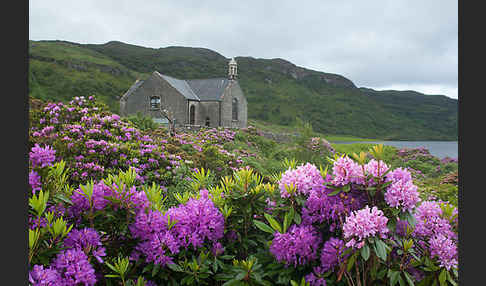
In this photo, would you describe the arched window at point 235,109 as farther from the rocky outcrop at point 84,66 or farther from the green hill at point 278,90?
the rocky outcrop at point 84,66

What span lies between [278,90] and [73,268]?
12487 centimetres

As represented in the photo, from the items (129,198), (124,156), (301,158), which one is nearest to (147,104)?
(301,158)

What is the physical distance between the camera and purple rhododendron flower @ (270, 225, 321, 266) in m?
1.75

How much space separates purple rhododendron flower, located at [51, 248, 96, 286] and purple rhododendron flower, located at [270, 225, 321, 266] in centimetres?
101

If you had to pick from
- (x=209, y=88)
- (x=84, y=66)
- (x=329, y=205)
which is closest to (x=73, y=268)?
(x=329, y=205)

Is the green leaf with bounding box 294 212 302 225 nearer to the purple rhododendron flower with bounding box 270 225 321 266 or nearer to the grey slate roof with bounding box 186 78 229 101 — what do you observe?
the purple rhododendron flower with bounding box 270 225 321 266

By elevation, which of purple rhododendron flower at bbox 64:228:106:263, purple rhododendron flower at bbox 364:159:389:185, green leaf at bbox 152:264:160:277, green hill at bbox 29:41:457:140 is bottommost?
green leaf at bbox 152:264:160:277

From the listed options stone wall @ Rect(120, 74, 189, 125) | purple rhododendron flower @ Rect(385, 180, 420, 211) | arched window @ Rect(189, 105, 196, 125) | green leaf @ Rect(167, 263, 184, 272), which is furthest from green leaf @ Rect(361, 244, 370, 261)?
arched window @ Rect(189, 105, 196, 125)

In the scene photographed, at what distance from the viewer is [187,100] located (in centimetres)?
3122

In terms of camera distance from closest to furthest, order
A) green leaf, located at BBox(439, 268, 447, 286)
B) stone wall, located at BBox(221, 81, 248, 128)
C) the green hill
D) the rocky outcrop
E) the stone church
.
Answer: green leaf, located at BBox(439, 268, 447, 286) → the stone church → stone wall, located at BBox(221, 81, 248, 128) → the green hill → the rocky outcrop

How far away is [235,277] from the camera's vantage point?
1.75m

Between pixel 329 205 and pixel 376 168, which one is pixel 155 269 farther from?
pixel 376 168

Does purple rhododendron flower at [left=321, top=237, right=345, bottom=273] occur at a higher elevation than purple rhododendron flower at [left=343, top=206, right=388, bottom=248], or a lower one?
lower
